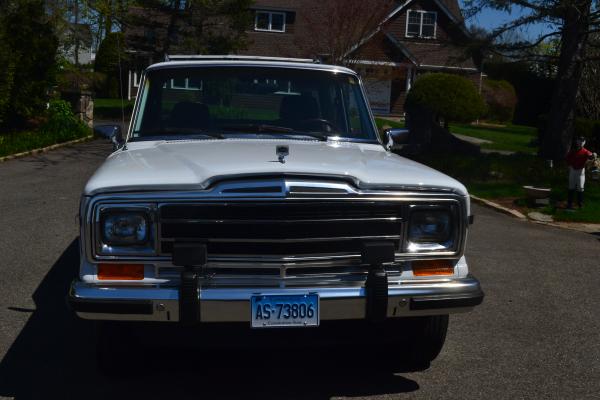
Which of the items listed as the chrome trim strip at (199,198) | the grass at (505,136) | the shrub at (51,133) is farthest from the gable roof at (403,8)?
the chrome trim strip at (199,198)

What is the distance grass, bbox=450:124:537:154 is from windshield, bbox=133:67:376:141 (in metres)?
16.8

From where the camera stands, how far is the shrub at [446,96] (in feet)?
78.3

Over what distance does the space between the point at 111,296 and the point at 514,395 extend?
240cm

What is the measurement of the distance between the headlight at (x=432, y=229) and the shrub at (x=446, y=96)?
18.3 metres

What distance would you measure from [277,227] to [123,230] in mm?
802

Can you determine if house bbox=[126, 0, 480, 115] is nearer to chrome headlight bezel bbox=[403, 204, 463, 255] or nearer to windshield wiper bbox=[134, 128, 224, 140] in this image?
windshield wiper bbox=[134, 128, 224, 140]

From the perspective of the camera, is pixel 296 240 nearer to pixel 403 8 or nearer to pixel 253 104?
pixel 253 104

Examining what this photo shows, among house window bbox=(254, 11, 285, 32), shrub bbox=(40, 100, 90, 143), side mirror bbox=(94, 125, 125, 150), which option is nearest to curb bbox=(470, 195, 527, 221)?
side mirror bbox=(94, 125, 125, 150)

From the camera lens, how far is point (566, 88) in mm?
18016

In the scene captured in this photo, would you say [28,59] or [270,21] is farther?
[270,21]

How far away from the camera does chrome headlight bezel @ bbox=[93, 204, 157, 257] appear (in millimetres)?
4184

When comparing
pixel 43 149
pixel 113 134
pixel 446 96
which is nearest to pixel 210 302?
pixel 113 134

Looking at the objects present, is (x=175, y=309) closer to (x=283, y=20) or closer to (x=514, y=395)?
(x=514, y=395)

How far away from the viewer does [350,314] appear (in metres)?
4.26
